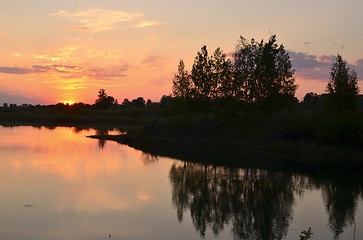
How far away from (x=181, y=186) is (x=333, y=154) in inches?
877

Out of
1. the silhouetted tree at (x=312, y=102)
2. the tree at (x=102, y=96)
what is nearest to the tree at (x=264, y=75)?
the silhouetted tree at (x=312, y=102)

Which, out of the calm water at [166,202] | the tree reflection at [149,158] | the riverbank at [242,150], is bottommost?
the calm water at [166,202]

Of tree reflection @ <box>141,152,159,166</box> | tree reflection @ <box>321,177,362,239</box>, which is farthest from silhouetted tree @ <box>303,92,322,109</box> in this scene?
tree reflection @ <box>321,177,362,239</box>

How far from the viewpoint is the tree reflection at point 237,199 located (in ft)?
59.6

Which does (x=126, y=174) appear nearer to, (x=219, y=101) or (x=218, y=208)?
(x=218, y=208)

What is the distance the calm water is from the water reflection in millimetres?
54

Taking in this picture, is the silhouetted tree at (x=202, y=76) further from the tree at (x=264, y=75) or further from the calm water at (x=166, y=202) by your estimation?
the calm water at (x=166, y=202)

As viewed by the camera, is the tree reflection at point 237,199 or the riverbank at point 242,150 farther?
the riverbank at point 242,150

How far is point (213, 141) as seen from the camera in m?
54.2

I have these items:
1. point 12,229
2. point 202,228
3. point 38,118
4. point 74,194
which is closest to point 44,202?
point 74,194

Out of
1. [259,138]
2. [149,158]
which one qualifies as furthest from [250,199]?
[259,138]

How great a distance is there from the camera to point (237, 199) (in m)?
23.6

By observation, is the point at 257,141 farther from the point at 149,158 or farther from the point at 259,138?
the point at 149,158

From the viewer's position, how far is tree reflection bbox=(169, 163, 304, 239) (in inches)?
715
